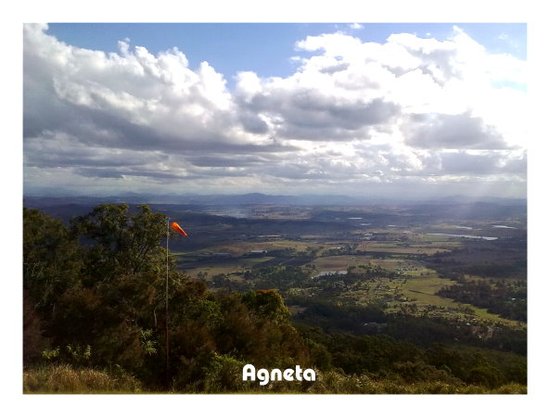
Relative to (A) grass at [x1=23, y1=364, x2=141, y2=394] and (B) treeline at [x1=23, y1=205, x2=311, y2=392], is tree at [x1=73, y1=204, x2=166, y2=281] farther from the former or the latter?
(A) grass at [x1=23, y1=364, x2=141, y2=394]

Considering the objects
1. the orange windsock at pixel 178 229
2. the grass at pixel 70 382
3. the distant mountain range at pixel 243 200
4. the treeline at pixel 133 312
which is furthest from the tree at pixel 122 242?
the grass at pixel 70 382

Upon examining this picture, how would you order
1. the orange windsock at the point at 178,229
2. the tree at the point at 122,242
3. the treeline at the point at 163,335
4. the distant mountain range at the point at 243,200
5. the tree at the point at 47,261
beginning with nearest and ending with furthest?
the treeline at the point at 163,335 < the tree at the point at 47,261 < the orange windsock at the point at 178,229 < the distant mountain range at the point at 243,200 < the tree at the point at 122,242

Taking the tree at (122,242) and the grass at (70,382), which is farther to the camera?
the tree at (122,242)

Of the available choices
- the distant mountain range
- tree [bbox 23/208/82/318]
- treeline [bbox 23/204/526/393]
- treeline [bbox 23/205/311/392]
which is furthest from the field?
tree [bbox 23/208/82/318]

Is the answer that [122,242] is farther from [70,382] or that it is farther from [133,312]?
[70,382]

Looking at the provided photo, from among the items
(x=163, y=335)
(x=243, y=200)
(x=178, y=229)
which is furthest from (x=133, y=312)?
(x=243, y=200)

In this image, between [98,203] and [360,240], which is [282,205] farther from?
[98,203]

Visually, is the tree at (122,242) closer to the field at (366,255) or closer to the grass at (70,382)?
the field at (366,255)
